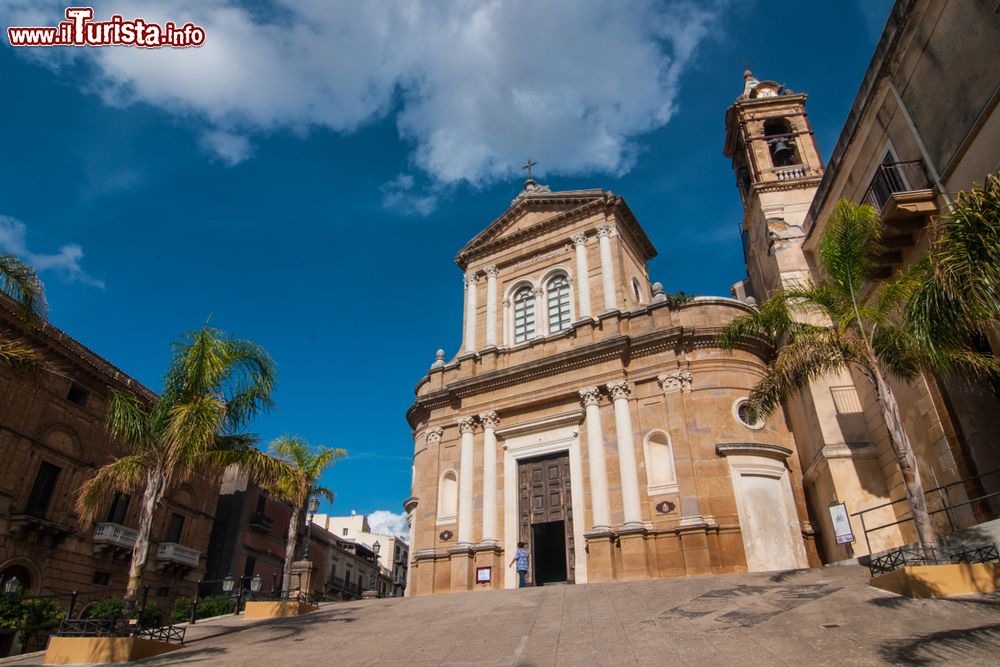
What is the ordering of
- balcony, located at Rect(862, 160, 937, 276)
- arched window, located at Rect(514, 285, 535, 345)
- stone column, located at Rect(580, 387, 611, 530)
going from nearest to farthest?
balcony, located at Rect(862, 160, 937, 276), stone column, located at Rect(580, 387, 611, 530), arched window, located at Rect(514, 285, 535, 345)

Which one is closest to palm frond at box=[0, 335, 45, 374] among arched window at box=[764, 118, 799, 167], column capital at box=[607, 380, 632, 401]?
column capital at box=[607, 380, 632, 401]

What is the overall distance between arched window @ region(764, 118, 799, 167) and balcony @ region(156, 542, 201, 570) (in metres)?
31.8

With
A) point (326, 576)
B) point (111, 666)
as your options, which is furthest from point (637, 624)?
point (326, 576)

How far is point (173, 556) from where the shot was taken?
98.7 feet

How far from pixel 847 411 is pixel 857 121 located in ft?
24.4

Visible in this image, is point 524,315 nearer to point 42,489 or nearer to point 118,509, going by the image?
point 42,489

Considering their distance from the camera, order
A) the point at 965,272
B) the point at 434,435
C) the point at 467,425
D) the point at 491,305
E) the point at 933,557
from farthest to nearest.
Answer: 1. the point at 491,305
2. the point at 434,435
3. the point at 467,425
4. the point at 933,557
5. the point at 965,272

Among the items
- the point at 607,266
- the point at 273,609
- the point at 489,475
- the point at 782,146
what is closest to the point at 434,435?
the point at 489,475

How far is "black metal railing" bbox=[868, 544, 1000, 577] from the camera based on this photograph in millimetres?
9125

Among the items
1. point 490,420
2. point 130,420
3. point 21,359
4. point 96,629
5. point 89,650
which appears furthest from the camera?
point 490,420

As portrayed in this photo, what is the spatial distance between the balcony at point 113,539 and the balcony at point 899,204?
29.2 m

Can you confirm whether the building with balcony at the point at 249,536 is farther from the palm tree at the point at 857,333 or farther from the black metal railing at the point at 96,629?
the palm tree at the point at 857,333

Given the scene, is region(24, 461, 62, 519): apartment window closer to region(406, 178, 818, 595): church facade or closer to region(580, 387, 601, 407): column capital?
region(406, 178, 818, 595): church facade

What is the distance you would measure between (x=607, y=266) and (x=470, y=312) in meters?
6.07
